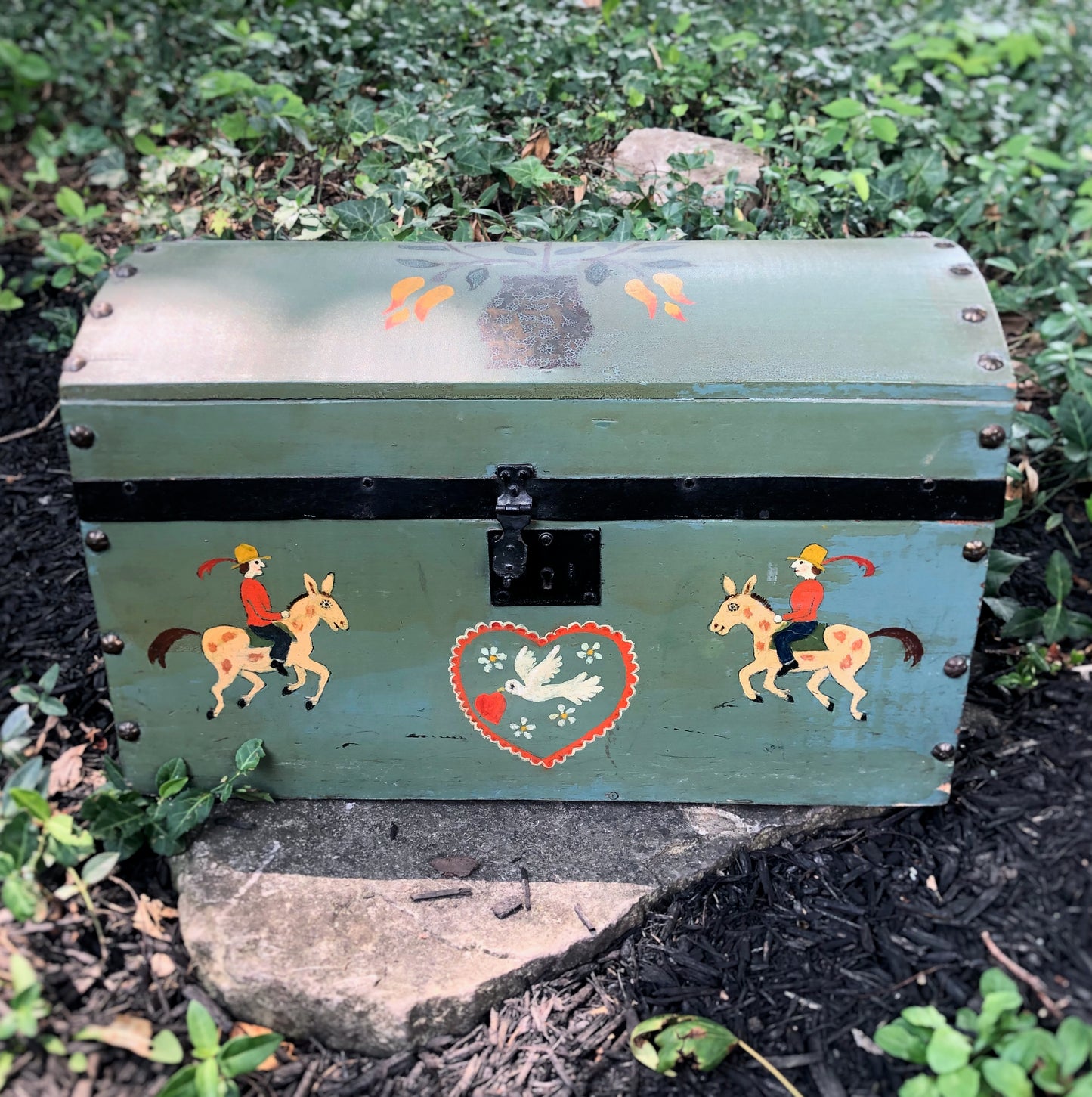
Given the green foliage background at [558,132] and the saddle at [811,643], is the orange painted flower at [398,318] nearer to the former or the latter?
the green foliage background at [558,132]

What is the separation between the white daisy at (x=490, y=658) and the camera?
6.28 feet

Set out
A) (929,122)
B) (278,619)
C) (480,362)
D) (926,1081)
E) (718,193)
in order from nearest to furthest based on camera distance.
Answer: (926,1081), (480,362), (278,619), (718,193), (929,122)

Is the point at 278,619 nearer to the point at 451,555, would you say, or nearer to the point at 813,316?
the point at 451,555

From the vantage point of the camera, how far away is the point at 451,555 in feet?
6.06

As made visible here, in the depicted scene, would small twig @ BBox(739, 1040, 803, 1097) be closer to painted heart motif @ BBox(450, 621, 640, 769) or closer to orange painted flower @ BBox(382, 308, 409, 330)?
painted heart motif @ BBox(450, 621, 640, 769)

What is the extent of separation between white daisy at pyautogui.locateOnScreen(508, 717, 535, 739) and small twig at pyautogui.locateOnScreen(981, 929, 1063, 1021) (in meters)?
0.84

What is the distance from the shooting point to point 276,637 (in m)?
1.92

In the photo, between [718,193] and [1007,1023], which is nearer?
[1007,1023]

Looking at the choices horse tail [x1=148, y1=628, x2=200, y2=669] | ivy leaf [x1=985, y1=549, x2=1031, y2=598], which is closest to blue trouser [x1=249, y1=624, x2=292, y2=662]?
horse tail [x1=148, y1=628, x2=200, y2=669]

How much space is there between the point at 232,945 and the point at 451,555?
0.76 m

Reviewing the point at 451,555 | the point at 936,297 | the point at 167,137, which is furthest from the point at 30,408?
the point at 936,297

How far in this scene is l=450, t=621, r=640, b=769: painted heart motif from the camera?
1901 mm

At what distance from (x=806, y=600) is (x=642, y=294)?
0.60 m

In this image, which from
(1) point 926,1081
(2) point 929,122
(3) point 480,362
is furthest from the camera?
(2) point 929,122
